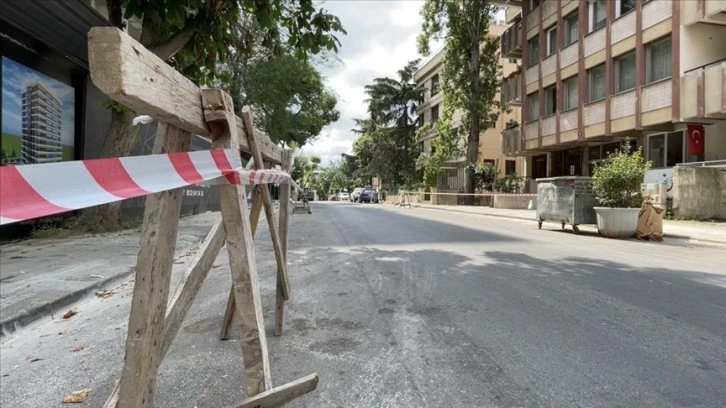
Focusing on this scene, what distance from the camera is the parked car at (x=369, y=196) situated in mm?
57812

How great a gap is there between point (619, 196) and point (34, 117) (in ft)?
47.4


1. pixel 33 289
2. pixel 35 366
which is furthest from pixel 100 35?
pixel 33 289

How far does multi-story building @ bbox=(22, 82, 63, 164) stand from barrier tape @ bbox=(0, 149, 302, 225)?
1083cm

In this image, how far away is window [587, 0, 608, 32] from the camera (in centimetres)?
2322

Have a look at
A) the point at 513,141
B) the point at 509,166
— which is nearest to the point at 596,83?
the point at 513,141

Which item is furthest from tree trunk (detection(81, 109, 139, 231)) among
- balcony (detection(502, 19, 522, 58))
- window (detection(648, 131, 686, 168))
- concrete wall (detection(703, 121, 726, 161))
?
balcony (detection(502, 19, 522, 58))

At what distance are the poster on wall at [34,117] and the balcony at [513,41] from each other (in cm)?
2599

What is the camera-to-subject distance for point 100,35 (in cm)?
167

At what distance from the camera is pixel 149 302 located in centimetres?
207

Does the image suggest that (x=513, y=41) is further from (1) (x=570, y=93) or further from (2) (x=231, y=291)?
(2) (x=231, y=291)

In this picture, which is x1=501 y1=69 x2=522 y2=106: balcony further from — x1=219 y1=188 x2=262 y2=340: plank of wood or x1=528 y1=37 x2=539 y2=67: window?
x1=219 y1=188 x2=262 y2=340: plank of wood

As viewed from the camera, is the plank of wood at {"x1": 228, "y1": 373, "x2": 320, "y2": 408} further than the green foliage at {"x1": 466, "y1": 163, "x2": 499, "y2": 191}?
No

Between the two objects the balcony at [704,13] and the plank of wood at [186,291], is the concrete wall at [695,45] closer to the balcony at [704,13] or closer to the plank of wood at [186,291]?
the balcony at [704,13]

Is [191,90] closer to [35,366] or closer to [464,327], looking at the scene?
[35,366]
